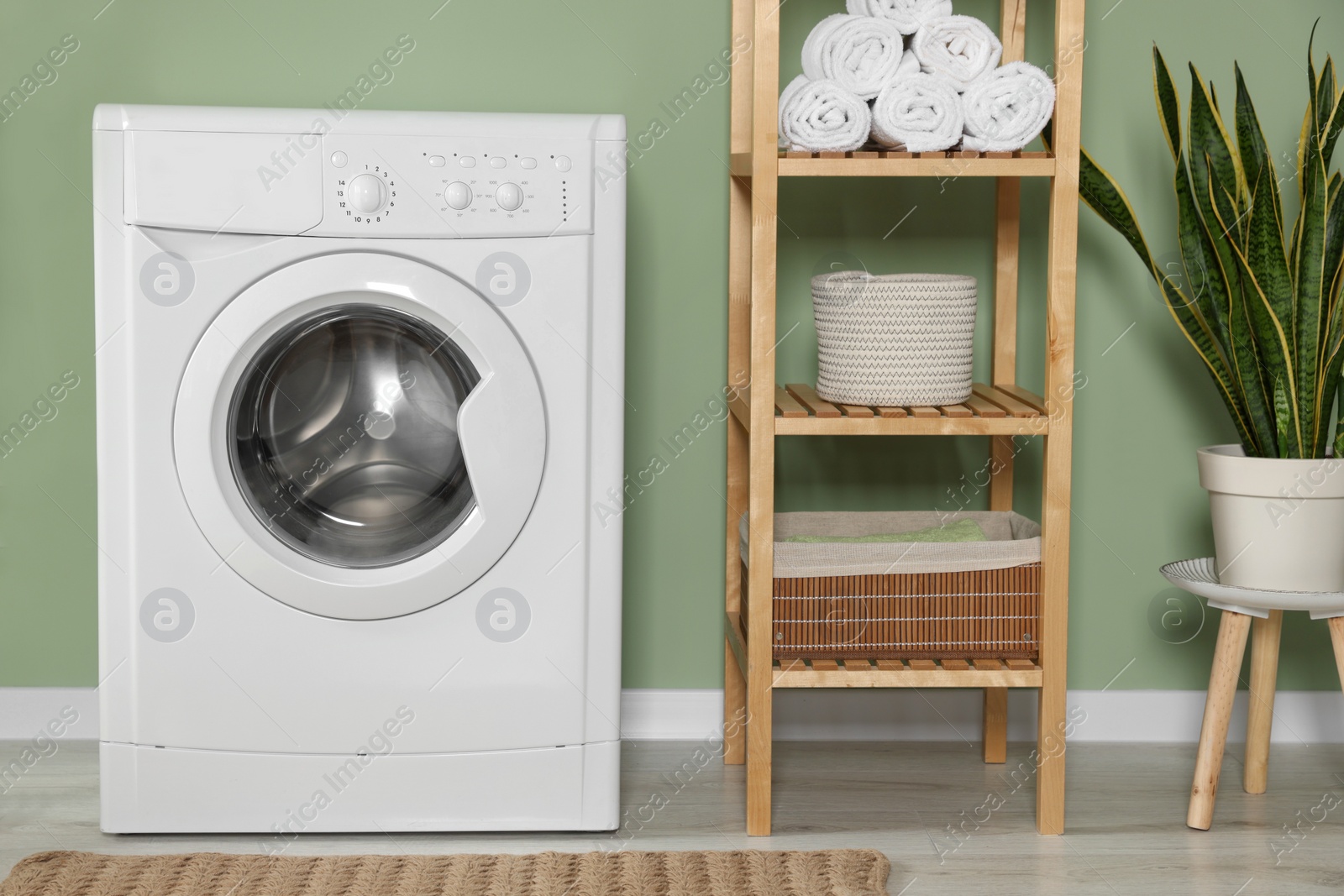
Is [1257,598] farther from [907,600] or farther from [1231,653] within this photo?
[907,600]

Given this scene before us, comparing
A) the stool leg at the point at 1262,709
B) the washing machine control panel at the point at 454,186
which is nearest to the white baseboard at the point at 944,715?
the stool leg at the point at 1262,709

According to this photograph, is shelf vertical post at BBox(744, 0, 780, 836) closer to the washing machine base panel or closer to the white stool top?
the washing machine base panel

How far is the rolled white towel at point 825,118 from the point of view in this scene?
1504 millimetres

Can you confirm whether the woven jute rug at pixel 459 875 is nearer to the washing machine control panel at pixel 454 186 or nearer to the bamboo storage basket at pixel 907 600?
the bamboo storage basket at pixel 907 600

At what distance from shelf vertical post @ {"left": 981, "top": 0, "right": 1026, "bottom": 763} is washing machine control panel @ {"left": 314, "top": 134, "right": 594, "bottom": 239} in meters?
0.74

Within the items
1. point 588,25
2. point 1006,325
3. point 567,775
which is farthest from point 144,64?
point 1006,325

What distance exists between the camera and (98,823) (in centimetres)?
Answer: 160

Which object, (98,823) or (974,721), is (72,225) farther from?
(974,721)

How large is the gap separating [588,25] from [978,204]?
2.29 feet

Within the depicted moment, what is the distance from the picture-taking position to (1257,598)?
1580mm

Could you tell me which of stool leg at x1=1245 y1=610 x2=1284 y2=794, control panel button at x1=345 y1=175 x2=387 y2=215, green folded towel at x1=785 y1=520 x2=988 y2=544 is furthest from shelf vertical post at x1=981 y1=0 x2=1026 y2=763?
control panel button at x1=345 y1=175 x2=387 y2=215

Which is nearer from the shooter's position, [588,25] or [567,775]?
[567,775]

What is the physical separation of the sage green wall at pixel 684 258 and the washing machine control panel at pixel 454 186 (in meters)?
0.43

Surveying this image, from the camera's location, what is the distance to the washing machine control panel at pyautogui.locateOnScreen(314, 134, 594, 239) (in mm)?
1453
